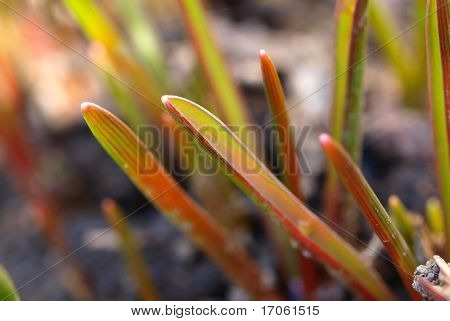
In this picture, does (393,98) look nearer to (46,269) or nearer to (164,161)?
(164,161)

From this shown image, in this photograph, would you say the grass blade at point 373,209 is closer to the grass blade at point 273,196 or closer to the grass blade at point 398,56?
the grass blade at point 273,196

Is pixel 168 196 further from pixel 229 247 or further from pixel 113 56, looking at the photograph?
pixel 113 56

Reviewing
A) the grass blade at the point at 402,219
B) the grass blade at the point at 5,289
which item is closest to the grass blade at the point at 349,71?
the grass blade at the point at 402,219

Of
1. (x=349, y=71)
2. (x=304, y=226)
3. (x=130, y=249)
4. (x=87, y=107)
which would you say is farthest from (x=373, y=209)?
(x=130, y=249)

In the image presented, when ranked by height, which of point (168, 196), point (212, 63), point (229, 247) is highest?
point (212, 63)

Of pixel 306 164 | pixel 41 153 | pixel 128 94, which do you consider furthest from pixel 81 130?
pixel 306 164

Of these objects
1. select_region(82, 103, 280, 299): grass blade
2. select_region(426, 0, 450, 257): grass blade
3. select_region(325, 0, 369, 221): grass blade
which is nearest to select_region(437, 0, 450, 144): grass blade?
select_region(426, 0, 450, 257): grass blade
